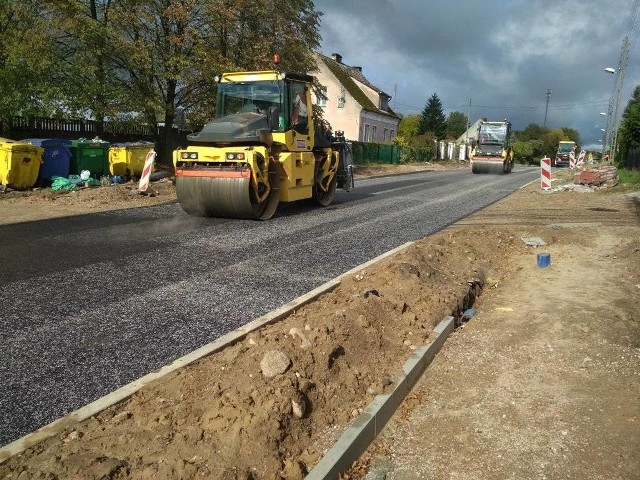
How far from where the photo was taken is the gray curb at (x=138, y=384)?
114 inches

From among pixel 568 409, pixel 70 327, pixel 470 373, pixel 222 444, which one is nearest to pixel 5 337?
pixel 70 327

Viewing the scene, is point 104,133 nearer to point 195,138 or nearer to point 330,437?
point 195,138

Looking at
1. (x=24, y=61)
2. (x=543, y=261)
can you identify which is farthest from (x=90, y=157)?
(x=543, y=261)

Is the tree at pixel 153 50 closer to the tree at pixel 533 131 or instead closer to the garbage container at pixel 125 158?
the garbage container at pixel 125 158

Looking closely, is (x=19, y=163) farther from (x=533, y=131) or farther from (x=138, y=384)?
(x=533, y=131)

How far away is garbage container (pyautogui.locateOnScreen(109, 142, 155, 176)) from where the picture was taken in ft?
55.1

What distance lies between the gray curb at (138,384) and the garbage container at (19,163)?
10.9 meters

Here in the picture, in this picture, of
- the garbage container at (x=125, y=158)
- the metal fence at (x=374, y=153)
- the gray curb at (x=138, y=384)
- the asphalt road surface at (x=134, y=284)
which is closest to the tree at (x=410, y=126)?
the metal fence at (x=374, y=153)

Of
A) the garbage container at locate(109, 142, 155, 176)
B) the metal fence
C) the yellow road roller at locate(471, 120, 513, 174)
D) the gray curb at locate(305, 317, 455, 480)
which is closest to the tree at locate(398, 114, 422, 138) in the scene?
the metal fence

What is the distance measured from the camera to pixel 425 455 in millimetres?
3271

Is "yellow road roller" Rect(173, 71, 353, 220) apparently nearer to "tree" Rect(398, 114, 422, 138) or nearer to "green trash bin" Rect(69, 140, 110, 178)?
"green trash bin" Rect(69, 140, 110, 178)

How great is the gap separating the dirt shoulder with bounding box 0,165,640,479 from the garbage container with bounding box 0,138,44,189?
10.8 metres

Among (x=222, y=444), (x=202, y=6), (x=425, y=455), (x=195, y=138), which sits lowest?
(x=425, y=455)

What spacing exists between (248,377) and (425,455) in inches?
46.7
